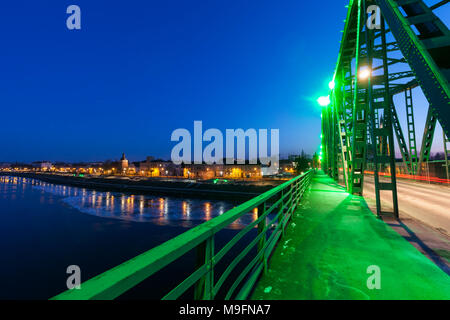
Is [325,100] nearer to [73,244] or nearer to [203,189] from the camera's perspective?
[73,244]

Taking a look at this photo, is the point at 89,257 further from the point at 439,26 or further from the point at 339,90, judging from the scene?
the point at 339,90

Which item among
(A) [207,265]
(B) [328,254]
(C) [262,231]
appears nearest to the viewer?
(A) [207,265]

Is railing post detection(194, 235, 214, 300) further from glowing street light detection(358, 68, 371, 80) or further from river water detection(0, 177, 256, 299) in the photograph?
river water detection(0, 177, 256, 299)

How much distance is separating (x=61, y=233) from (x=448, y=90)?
2509 centimetres

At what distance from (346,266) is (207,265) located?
271cm

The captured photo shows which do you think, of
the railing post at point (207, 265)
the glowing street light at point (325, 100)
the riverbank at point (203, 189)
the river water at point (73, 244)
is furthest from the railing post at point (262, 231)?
the riverbank at point (203, 189)

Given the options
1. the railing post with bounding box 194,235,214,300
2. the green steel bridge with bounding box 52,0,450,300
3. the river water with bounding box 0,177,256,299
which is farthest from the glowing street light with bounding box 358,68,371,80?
the river water with bounding box 0,177,256,299

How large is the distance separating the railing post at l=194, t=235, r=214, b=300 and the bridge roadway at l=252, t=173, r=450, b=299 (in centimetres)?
111

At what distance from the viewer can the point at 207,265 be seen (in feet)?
5.22

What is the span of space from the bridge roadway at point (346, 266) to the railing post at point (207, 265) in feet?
3.65

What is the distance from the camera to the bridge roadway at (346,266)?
2.49m

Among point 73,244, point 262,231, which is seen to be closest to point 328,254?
point 262,231
